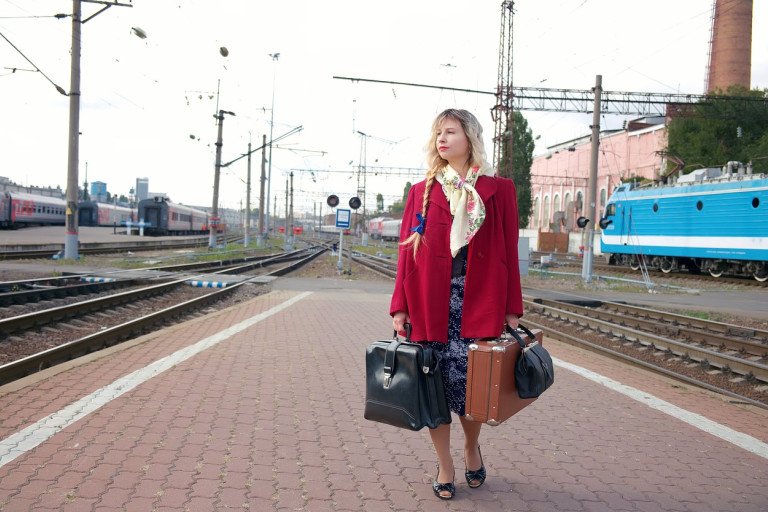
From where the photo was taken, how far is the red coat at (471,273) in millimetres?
3225

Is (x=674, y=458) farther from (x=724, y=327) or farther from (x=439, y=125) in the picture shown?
(x=724, y=327)

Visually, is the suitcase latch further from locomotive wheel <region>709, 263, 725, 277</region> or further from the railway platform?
locomotive wheel <region>709, 263, 725, 277</region>

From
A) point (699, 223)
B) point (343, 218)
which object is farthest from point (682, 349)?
point (699, 223)

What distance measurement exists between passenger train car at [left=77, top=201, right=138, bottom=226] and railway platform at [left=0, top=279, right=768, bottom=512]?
59.1 meters

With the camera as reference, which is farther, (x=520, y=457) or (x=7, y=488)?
(x=520, y=457)

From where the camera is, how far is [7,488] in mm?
3367

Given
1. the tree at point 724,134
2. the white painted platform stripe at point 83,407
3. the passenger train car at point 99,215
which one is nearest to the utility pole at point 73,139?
the white painted platform stripe at point 83,407

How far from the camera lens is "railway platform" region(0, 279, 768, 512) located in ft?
11.5

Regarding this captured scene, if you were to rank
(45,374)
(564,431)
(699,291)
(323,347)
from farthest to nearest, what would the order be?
(699,291) → (323,347) → (45,374) → (564,431)

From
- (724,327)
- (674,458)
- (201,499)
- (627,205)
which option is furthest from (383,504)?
(627,205)

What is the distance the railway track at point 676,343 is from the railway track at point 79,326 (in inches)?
260

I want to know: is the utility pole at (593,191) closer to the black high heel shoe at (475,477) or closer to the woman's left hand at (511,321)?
the black high heel shoe at (475,477)

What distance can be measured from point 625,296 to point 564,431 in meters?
14.4

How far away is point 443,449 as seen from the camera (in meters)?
3.45
